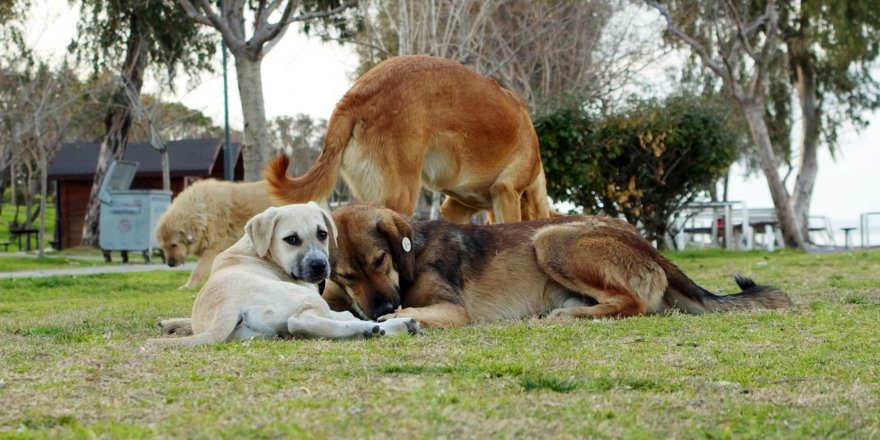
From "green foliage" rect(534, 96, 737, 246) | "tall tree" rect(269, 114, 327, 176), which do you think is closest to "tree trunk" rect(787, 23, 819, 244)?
"green foliage" rect(534, 96, 737, 246)

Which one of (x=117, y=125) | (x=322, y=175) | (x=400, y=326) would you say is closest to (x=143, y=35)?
(x=117, y=125)

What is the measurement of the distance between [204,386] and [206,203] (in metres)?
12.1

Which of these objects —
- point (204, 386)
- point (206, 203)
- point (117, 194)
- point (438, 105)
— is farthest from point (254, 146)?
point (204, 386)

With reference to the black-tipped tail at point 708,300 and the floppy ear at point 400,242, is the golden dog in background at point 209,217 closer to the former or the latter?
the floppy ear at point 400,242

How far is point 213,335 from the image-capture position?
17.7 ft

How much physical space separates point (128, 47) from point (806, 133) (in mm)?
25035

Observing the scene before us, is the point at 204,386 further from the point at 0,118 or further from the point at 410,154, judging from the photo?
the point at 0,118

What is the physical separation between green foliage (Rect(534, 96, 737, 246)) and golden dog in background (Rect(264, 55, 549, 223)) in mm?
12286

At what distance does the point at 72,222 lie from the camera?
4556 centimetres

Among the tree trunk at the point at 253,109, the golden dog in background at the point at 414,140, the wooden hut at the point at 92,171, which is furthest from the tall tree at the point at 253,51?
the wooden hut at the point at 92,171

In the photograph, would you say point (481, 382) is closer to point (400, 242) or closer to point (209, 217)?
point (400, 242)

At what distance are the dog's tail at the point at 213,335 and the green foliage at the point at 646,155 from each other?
15.8m

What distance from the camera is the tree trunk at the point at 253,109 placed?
16.6 metres

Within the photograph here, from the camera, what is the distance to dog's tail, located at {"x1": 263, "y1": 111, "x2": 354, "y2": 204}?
7.86 m
